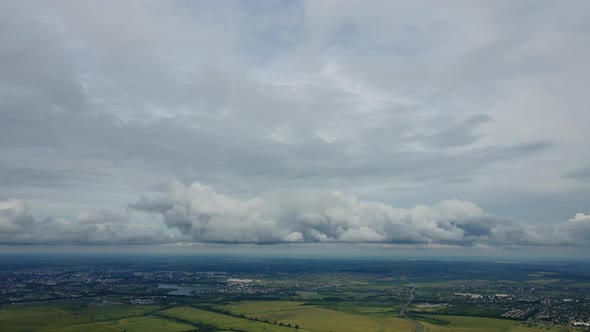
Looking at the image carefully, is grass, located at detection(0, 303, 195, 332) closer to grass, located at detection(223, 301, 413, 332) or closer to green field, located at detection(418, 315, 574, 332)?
grass, located at detection(223, 301, 413, 332)

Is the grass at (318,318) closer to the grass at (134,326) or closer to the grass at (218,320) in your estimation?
the grass at (218,320)

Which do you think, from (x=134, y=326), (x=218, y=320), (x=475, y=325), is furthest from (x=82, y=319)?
(x=475, y=325)

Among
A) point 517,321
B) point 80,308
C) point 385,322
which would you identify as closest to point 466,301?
point 517,321

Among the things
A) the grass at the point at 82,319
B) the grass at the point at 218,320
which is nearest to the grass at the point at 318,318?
the grass at the point at 218,320

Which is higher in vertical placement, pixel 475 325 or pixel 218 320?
pixel 475 325

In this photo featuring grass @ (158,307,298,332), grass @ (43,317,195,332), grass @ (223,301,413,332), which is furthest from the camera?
grass @ (223,301,413,332)

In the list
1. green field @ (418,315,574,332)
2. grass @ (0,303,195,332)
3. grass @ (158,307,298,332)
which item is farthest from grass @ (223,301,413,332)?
grass @ (0,303,195,332)

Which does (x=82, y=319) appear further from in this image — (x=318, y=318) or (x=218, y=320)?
(x=318, y=318)
